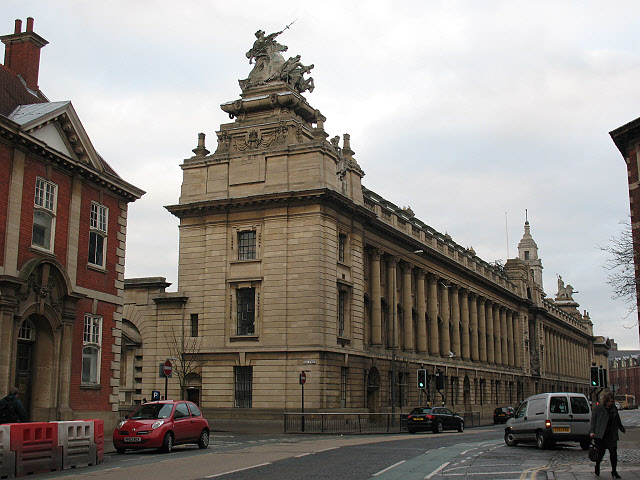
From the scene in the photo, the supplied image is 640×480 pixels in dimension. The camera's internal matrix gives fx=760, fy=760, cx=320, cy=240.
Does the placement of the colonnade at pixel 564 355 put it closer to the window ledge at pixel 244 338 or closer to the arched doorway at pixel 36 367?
the window ledge at pixel 244 338

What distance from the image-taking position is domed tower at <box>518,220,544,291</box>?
143 m

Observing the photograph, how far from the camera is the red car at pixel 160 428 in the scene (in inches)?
884

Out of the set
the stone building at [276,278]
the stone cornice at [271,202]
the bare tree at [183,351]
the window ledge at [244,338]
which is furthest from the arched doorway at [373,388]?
the bare tree at [183,351]

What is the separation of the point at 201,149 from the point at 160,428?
31.2 meters

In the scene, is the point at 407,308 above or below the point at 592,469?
above

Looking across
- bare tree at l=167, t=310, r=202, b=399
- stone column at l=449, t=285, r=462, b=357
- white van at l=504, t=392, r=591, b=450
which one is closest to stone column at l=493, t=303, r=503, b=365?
stone column at l=449, t=285, r=462, b=357

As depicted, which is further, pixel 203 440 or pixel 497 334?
pixel 497 334

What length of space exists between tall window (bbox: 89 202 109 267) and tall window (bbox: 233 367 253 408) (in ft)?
58.9

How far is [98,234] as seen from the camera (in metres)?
29.9

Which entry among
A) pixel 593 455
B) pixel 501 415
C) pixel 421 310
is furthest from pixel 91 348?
pixel 501 415

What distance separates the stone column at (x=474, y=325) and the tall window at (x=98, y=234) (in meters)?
55.2

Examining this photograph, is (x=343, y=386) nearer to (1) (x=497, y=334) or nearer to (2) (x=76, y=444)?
(2) (x=76, y=444)

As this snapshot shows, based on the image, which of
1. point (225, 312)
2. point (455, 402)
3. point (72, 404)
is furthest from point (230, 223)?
point (455, 402)

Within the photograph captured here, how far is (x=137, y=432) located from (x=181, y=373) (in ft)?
81.9
